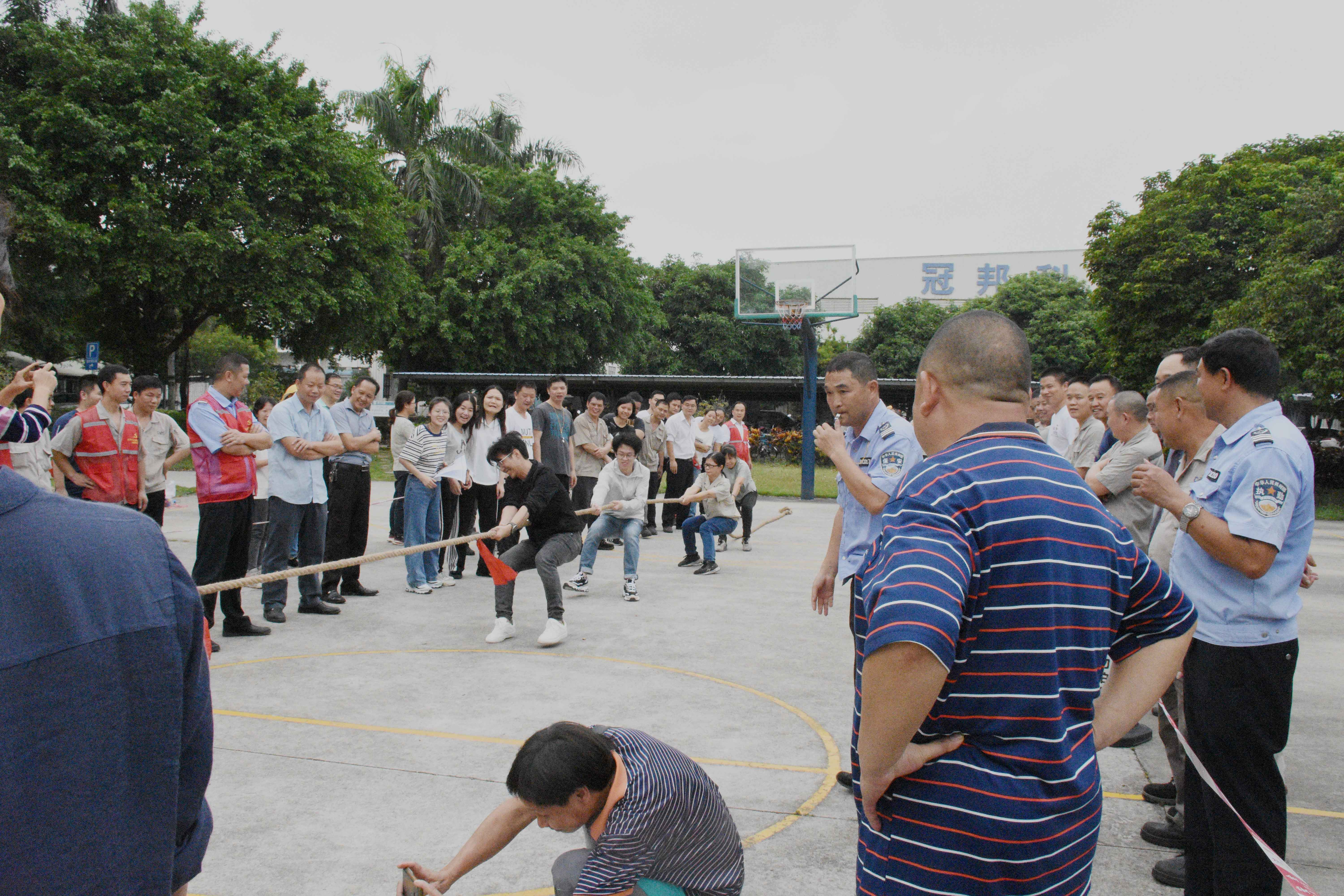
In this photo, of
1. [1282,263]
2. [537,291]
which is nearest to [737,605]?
[1282,263]

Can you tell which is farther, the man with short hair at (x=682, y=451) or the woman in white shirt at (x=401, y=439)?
the man with short hair at (x=682, y=451)

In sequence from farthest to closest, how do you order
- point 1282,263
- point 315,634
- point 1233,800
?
point 1282,263, point 315,634, point 1233,800

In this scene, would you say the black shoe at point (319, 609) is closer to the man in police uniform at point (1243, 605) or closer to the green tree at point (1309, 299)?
the man in police uniform at point (1243, 605)

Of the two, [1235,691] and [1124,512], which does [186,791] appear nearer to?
[1235,691]

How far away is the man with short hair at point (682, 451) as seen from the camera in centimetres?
1275

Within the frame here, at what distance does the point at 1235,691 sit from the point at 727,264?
43.0 metres

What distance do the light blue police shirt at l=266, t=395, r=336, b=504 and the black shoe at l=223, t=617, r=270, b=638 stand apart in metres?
0.96

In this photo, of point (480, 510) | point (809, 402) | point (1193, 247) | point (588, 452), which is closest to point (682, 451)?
point (588, 452)

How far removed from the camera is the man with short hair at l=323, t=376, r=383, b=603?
7824 millimetres

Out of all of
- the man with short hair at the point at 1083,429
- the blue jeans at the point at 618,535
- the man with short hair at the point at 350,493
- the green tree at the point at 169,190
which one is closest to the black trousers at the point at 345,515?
the man with short hair at the point at 350,493

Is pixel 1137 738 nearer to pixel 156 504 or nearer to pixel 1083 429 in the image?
pixel 1083 429

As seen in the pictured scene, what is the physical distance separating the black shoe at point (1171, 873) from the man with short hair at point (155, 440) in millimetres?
7158

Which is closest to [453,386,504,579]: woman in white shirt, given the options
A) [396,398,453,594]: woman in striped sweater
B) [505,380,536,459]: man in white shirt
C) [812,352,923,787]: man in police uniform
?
[505,380,536,459]: man in white shirt

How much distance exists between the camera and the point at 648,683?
18.1 feet
